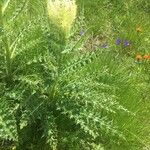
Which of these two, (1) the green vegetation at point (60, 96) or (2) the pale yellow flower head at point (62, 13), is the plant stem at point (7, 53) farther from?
(2) the pale yellow flower head at point (62, 13)

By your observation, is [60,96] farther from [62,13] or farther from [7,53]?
[62,13]

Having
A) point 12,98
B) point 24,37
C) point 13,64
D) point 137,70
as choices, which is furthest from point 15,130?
point 137,70

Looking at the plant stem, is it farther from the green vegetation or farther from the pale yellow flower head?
the pale yellow flower head

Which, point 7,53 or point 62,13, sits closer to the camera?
point 62,13

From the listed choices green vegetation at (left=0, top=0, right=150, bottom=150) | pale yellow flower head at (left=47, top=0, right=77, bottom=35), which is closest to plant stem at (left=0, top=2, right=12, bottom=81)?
green vegetation at (left=0, top=0, right=150, bottom=150)

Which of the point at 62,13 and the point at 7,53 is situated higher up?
the point at 62,13

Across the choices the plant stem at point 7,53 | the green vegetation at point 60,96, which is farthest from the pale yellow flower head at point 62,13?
the plant stem at point 7,53

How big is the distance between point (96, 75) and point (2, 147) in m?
1.08

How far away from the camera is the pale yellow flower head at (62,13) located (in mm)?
3566

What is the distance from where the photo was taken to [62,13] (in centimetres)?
357

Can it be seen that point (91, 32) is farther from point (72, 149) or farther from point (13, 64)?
point (72, 149)

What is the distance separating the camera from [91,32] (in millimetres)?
5961

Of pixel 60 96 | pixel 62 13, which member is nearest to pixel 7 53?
pixel 60 96

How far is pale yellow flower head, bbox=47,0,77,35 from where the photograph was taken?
140 inches
